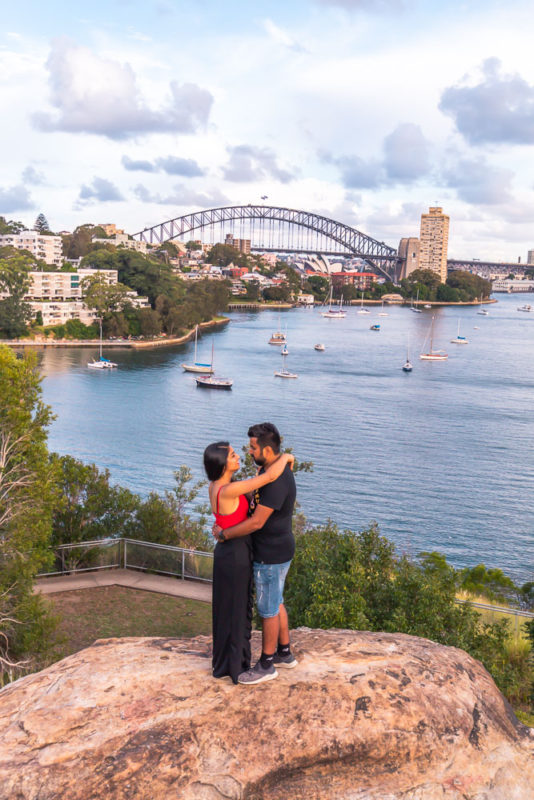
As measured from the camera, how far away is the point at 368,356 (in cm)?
8519

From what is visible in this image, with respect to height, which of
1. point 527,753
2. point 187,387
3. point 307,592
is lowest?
point 187,387

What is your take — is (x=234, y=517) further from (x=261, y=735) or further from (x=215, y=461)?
(x=261, y=735)

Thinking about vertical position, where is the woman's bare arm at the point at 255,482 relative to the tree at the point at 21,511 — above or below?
above

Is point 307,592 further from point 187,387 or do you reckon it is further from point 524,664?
point 187,387

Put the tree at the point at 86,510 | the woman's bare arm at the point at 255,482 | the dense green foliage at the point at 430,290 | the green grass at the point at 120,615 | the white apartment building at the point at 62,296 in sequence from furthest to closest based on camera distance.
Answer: the dense green foliage at the point at 430,290 → the white apartment building at the point at 62,296 → the tree at the point at 86,510 → the green grass at the point at 120,615 → the woman's bare arm at the point at 255,482

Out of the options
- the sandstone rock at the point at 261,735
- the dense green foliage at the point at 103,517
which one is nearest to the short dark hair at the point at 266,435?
the sandstone rock at the point at 261,735

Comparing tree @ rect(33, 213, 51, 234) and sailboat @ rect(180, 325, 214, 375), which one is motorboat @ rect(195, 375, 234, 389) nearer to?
sailboat @ rect(180, 325, 214, 375)

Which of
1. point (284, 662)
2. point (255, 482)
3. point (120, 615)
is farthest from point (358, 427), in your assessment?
point (255, 482)

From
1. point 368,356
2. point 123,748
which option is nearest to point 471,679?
point 123,748

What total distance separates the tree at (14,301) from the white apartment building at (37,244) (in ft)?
134

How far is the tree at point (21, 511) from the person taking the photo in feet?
35.4

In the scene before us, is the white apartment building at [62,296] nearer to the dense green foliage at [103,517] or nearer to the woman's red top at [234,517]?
the dense green foliage at [103,517]

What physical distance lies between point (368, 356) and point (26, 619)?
3011 inches

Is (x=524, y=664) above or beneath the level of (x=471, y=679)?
beneath
